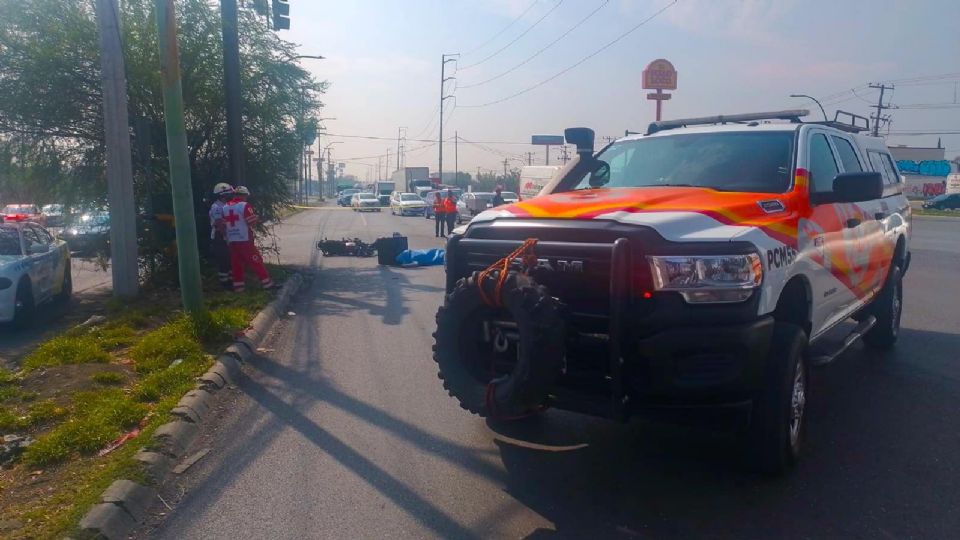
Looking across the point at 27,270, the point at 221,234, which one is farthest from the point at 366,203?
the point at 27,270

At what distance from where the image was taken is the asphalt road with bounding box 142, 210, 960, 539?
4.54 metres

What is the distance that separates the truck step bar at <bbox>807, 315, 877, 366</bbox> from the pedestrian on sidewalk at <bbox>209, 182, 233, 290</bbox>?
371 inches

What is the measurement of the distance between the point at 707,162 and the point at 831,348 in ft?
5.66

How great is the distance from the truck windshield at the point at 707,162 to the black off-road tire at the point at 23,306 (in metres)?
7.90

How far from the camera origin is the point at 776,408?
4773 millimetres

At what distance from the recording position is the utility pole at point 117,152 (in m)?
11.6

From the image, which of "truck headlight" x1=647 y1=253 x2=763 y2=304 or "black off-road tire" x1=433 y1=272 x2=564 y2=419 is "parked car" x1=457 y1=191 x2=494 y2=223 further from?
"truck headlight" x1=647 y1=253 x2=763 y2=304

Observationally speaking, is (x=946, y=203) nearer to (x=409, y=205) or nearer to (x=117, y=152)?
(x=409, y=205)

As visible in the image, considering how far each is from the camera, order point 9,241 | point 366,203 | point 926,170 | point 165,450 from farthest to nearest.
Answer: point 926,170 → point 366,203 → point 9,241 → point 165,450

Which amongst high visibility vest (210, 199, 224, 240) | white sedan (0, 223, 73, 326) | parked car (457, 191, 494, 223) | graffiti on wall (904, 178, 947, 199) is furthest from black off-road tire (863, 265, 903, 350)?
graffiti on wall (904, 178, 947, 199)

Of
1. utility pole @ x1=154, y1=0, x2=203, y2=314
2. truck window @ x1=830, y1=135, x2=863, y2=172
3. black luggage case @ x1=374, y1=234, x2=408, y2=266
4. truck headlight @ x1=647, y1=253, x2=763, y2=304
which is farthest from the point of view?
black luggage case @ x1=374, y1=234, x2=408, y2=266

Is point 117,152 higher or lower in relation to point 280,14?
lower

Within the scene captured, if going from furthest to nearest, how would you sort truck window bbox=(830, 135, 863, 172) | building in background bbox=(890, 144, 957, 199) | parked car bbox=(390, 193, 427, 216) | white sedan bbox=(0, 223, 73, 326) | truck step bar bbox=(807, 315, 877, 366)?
building in background bbox=(890, 144, 957, 199) < parked car bbox=(390, 193, 427, 216) < white sedan bbox=(0, 223, 73, 326) < truck window bbox=(830, 135, 863, 172) < truck step bar bbox=(807, 315, 877, 366)

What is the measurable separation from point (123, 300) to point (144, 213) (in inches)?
130
